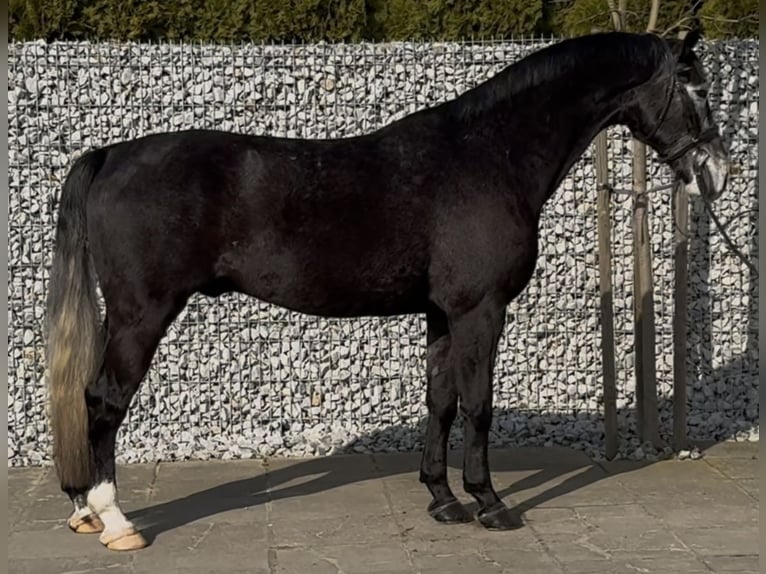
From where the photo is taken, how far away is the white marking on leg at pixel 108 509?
4.34 meters

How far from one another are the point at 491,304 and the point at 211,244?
3.66 feet

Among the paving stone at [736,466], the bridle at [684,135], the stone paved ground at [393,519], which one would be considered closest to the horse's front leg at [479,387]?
the stone paved ground at [393,519]

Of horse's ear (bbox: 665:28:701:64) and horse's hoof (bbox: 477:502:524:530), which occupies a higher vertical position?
horse's ear (bbox: 665:28:701:64)

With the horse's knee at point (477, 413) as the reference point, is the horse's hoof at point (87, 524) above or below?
below

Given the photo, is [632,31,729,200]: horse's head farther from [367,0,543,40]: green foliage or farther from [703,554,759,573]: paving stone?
[367,0,543,40]: green foliage

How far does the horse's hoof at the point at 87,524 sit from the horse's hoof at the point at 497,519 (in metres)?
1.55

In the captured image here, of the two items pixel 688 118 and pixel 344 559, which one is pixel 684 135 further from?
pixel 344 559

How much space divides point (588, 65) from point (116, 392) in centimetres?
227

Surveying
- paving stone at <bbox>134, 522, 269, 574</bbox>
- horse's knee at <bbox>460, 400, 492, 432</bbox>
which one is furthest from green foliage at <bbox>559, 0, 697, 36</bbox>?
paving stone at <bbox>134, 522, 269, 574</bbox>

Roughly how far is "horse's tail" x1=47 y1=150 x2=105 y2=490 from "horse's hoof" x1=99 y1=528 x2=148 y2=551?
0.25 m

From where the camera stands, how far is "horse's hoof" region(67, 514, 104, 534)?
454cm

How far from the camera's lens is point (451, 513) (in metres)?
4.67

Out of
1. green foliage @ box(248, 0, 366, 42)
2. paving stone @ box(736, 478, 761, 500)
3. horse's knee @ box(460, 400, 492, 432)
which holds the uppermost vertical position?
green foliage @ box(248, 0, 366, 42)

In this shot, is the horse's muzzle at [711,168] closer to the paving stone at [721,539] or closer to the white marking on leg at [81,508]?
the paving stone at [721,539]
